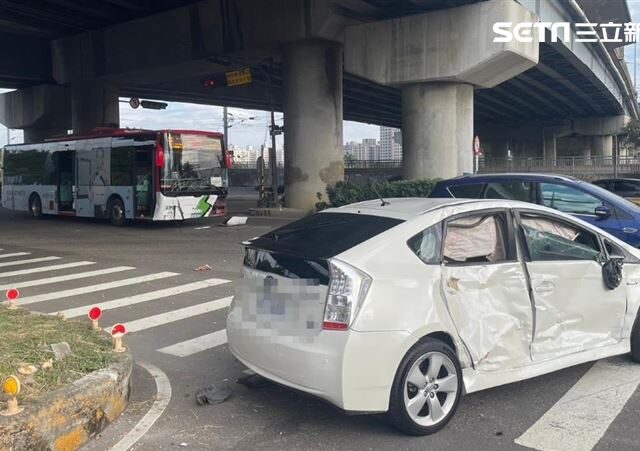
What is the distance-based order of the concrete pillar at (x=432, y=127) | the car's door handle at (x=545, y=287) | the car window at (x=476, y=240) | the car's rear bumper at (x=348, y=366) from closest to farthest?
1. the car's rear bumper at (x=348, y=366)
2. the car window at (x=476, y=240)
3. the car's door handle at (x=545, y=287)
4. the concrete pillar at (x=432, y=127)

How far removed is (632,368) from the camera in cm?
580

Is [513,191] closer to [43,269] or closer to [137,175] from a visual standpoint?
[43,269]

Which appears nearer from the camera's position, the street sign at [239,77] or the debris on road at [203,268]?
the debris on road at [203,268]

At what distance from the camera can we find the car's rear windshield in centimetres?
452

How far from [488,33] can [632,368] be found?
16.7m

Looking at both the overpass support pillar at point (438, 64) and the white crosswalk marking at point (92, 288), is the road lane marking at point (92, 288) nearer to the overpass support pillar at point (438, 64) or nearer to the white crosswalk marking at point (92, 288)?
the white crosswalk marking at point (92, 288)

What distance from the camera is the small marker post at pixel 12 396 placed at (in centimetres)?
375

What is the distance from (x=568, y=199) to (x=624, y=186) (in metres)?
12.1

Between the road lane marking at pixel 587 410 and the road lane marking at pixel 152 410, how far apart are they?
8.40 feet

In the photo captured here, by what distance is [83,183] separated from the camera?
21.6 metres

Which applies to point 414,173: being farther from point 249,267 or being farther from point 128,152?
point 249,267

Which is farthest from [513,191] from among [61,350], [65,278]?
[65,278]

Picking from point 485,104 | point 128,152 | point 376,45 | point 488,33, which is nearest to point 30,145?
point 128,152

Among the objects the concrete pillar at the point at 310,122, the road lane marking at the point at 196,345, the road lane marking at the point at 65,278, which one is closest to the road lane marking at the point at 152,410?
the road lane marking at the point at 196,345
